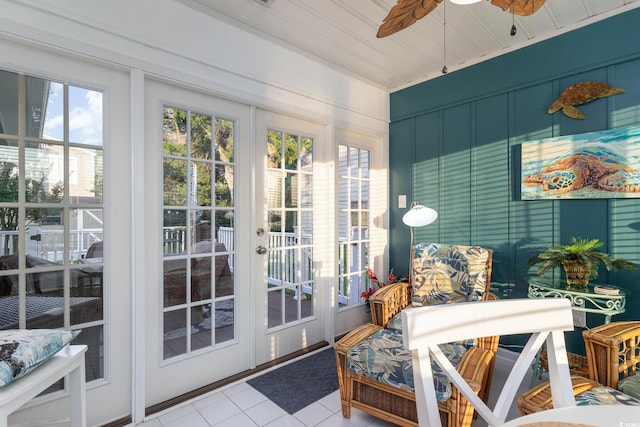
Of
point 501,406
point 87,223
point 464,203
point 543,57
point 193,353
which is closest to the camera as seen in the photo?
point 501,406

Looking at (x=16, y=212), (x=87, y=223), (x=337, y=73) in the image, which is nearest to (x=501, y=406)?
(x=87, y=223)

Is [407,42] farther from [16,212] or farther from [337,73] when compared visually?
[16,212]

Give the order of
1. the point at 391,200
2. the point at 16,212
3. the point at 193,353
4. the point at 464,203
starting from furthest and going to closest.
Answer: the point at 391,200 < the point at 464,203 < the point at 193,353 < the point at 16,212

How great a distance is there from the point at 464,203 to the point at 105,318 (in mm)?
2859

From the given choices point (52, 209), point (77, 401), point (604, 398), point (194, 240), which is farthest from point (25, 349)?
point (604, 398)

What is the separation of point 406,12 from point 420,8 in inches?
2.3

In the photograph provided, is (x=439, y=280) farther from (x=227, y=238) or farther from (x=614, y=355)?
(x=227, y=238)

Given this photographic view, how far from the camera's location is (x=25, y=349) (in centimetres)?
115

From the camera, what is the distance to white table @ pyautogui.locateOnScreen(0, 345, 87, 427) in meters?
1.03

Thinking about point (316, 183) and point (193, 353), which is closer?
point (193, 353)

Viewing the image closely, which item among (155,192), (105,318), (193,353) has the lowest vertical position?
(193,353)

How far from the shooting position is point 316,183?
2.90m

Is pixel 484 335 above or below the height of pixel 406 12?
below

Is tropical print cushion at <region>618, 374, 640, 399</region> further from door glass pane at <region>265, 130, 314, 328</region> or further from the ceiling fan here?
door glass pane at <region>265, 130, 314, 328</region>
